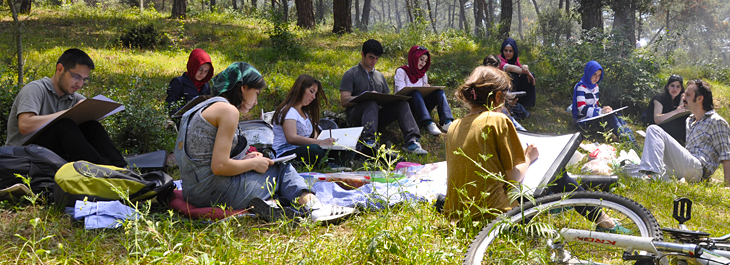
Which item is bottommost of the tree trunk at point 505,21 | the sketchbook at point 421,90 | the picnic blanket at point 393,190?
the picnic blanket at point 393,190

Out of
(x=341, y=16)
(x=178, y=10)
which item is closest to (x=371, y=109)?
(x=341, y=16)

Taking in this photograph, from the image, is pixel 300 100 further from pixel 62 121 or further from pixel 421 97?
pixel 62 121

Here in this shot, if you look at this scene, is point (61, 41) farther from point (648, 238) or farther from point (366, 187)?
point (648, 238)

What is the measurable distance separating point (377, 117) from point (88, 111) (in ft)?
9.27

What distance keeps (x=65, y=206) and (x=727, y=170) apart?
18.4 feet

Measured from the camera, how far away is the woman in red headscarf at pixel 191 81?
5.12m

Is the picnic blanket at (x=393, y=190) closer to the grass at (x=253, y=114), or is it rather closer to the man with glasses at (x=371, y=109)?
the grass at (x=253, y=114)

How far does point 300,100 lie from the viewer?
4.71 metres

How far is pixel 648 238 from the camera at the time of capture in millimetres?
2020

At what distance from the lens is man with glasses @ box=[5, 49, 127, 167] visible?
3465mm

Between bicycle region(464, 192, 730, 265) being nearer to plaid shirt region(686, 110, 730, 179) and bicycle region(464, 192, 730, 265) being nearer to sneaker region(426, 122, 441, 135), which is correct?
plaid shirt region(686, 110, 730, 179)

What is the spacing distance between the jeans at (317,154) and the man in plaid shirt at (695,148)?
9.13 feet

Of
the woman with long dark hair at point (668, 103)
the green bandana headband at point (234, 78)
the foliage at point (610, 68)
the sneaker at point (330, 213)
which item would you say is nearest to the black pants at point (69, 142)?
the green bandana headband at point (234, 78)

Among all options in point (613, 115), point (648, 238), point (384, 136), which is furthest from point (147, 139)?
point (613, 115)
